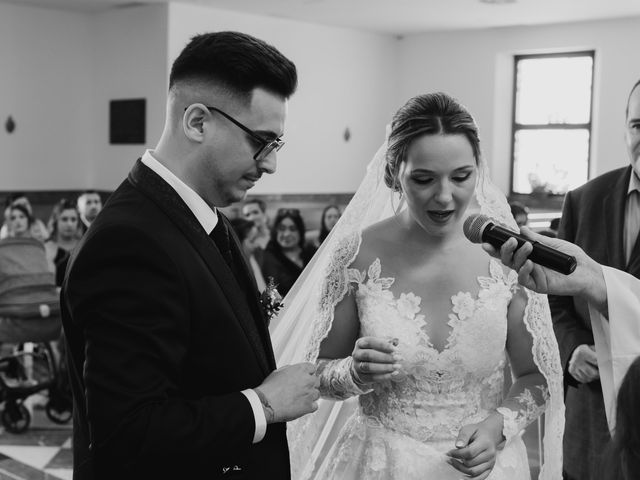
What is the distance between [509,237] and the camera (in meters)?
1.84

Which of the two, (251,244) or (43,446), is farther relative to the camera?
(251,244)

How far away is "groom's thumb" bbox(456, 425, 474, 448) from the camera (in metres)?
2.18

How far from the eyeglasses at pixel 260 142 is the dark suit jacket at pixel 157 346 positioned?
0.58 ft

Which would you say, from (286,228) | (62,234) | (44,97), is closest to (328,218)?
(286,228)

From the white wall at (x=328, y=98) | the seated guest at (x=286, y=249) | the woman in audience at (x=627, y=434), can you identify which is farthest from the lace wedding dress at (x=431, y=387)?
the white wall at (x=328, y=98)

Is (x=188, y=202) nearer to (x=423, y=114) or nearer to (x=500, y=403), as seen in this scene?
(x=423, y=114)

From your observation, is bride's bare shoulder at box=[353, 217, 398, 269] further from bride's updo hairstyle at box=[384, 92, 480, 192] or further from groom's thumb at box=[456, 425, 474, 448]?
A: groom's thumb at box=[456, 425, 474, 448]

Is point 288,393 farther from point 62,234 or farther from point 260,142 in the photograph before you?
point 62,234

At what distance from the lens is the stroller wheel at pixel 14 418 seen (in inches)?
229

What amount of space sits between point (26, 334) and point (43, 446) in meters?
0.86

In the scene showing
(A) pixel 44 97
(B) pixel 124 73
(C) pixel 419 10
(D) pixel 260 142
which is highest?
(C) pixel 419 10

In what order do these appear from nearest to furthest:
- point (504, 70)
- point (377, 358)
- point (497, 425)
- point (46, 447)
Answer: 1. point (377, 358)
2. point (497, 425)
3. point (46, 447)
4. point (504, 70)

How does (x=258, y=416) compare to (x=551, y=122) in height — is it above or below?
below

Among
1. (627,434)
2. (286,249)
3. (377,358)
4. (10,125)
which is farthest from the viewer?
(10,125)
